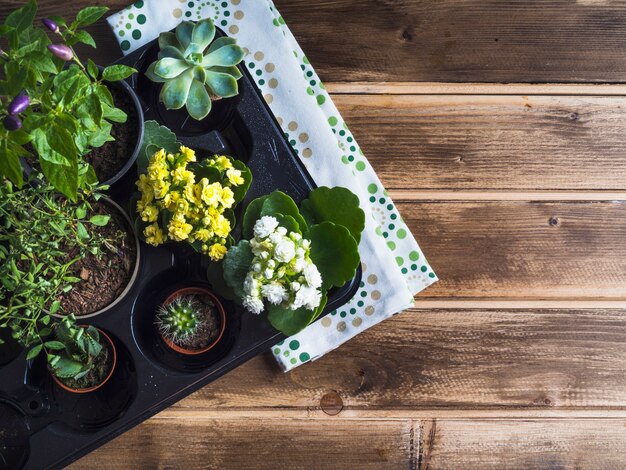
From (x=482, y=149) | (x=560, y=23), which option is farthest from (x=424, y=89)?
(x=560, y=23)

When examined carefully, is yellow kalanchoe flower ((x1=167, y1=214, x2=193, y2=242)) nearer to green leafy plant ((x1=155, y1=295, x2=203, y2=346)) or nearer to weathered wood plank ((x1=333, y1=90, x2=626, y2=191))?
green leafy plant ((x1=155, y1=295, x2=203, y2=346))

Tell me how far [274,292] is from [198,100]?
276 mm

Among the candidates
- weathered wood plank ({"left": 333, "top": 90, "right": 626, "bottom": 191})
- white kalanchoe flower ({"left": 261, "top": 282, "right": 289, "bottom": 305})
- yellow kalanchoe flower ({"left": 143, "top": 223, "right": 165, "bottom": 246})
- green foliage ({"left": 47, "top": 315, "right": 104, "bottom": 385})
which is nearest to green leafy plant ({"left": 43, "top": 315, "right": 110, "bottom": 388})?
green foliage ({"left": 47, "top": 315, "right": 104, "bottom": 385})

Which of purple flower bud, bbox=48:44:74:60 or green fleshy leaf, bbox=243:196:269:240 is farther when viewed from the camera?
green fleshy leaf, bbox=243:196:269:240

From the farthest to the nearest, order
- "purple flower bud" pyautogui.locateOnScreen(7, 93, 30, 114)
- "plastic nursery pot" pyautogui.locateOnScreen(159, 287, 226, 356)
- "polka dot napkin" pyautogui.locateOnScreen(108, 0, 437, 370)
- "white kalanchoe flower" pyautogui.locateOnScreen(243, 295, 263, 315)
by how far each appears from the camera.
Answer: "polka dot napkin" pyautogui.locateOnScreen(108, 0, 437, 370) < "plastic nursery pot" pyautogui.locateOnScreen(159, 287, 226, 356) < "white kalanchoe flower" pyautogui.locateOnScreen(243, 295, 263, 315) < "purple flower bud" pyautogui.locateOnScreen(7, 93, 30, 114)

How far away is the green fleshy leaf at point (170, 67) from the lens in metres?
0.80

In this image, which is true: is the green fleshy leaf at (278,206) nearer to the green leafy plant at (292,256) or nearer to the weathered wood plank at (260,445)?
the green leafy plant at (292,256)

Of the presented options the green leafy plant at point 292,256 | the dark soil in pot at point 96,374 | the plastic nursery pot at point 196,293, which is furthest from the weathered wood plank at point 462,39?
the dark soil in pot at point 96,374

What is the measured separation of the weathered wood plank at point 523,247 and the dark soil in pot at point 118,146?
48 cm

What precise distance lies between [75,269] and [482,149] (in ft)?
2.27

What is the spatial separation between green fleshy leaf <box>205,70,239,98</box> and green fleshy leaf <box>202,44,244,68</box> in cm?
2

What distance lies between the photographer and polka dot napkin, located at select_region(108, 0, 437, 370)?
101 cm

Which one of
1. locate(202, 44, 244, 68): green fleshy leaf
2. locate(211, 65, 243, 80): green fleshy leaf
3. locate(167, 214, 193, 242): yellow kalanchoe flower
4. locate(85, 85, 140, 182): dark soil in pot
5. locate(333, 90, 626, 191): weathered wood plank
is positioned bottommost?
→ locate(333, 90, 626, 191): weathered wood plank

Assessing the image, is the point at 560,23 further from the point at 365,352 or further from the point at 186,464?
the point at 186,464
